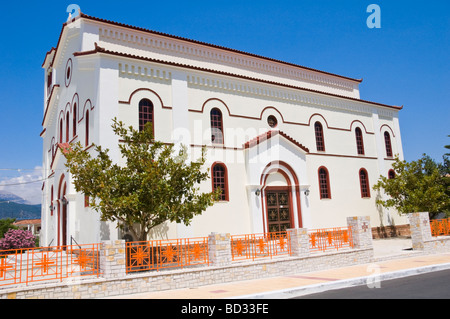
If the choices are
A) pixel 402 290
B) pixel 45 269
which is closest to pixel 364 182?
pixel 402 290

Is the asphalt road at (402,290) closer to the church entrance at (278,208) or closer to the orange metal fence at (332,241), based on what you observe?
the orange metal fence at (332,241)

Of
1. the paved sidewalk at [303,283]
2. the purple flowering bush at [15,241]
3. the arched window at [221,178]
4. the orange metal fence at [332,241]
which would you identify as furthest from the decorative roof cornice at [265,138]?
the purple flowering bush at [15,241]

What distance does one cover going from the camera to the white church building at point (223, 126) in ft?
52.4

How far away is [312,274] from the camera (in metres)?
12.6

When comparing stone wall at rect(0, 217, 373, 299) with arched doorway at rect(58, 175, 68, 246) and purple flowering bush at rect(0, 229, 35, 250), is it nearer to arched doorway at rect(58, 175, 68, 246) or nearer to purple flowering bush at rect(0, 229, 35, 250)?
arched doorway at rect(58, 175, 68, 246)

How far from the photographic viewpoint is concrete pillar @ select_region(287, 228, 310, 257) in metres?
13.2

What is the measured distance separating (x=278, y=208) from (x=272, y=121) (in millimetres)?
4935

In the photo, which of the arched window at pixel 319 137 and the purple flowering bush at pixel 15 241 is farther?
the arched window at pixel 319 137

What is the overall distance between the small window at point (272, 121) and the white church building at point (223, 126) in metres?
0.08

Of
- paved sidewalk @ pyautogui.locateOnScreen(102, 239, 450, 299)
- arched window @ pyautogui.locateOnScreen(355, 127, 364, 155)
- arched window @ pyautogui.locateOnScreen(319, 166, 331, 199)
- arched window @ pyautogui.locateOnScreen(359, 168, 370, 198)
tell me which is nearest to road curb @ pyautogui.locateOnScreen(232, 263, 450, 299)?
paved sidewalk @ pyautogui.locateOnScreen(102, 239, 450, 299)

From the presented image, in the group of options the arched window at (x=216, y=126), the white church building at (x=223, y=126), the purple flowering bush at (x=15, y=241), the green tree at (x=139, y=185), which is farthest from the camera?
the purple flowering bush at (x=15, y=241)

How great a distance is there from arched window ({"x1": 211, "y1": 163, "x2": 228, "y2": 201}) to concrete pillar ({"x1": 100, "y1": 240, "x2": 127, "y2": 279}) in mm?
7594
